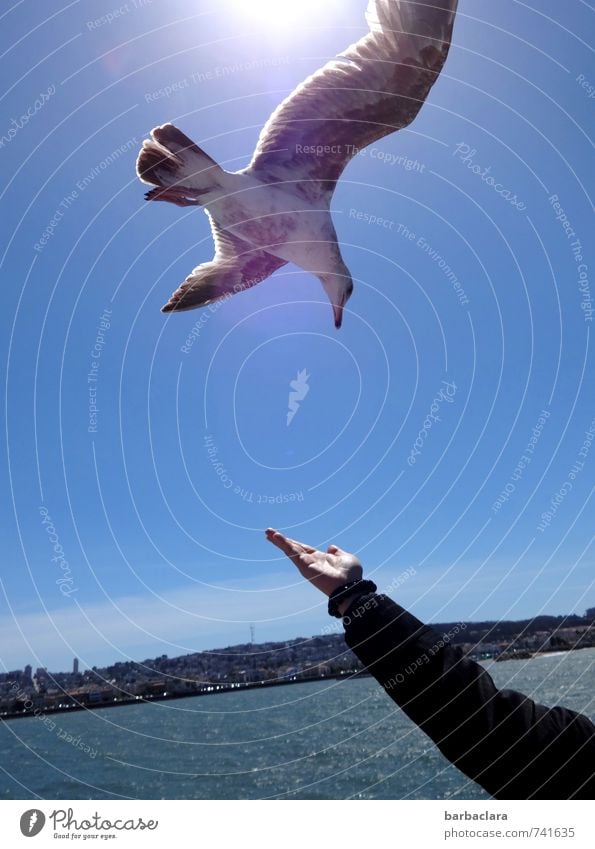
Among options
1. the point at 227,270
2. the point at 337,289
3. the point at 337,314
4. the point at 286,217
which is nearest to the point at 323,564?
the point at 337,314

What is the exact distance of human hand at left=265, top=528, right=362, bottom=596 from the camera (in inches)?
84.1

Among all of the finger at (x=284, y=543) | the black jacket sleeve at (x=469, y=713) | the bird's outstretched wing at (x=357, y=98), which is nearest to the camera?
the black jacket sleeve at (x=469, y=713)

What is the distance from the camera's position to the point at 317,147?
4582 mm

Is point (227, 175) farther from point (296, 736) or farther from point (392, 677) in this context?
point (296, 736)

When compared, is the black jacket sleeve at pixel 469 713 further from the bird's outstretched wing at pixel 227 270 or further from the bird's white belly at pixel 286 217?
the bird's outstretched wing at pixel 227 270

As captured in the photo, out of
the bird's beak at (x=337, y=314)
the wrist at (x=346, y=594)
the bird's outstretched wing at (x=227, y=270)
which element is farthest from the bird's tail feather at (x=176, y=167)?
the wrist at (x=346, y=594)

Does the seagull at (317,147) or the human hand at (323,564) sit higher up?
the seagull at (317,147)

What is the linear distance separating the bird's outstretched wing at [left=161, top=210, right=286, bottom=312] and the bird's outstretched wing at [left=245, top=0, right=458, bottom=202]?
839mm

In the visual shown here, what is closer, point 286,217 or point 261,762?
point 286,217

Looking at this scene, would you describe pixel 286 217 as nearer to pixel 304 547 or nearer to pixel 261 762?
pixel 304 547

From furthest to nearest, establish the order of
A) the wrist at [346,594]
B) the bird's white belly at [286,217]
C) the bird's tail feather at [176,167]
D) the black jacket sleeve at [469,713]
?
the bird's white belly at [286,217], the bird's tail feather at [176,167], the wrist at [346,594], the black jacket sleeve at [469,713]

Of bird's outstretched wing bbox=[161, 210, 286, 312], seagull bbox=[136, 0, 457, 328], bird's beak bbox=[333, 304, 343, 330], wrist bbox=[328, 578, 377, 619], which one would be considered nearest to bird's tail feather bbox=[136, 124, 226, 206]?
seagull bbox=[136, 0, 457, 328]

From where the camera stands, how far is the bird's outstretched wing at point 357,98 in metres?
3.99

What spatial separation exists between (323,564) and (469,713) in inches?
26.0
